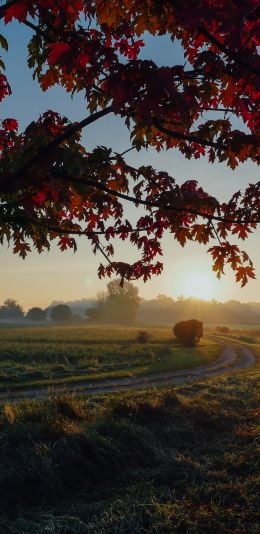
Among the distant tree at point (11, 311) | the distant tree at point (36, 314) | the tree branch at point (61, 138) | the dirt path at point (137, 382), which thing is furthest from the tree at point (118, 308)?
the tree branch at point (61, 138)

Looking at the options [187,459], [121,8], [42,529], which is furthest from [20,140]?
[187,459]

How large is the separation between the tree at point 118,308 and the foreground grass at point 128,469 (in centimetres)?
9421

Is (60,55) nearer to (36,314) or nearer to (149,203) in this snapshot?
(149,203)

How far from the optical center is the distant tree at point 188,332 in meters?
41.8

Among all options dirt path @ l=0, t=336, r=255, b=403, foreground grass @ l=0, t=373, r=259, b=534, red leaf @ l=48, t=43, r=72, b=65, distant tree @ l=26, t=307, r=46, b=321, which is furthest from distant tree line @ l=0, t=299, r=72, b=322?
red leaf @ l=48, t=43, r=72, b=65

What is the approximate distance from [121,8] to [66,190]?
80.9 inches

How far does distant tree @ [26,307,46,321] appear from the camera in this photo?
115m

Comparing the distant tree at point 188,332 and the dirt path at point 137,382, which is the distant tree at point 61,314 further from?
the dirt path at point 137,382

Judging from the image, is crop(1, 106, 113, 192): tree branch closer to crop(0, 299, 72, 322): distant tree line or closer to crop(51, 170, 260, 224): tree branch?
Result: crop(51, 170, 260, 224): tree branch

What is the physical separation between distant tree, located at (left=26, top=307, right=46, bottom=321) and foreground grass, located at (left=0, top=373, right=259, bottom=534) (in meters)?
106

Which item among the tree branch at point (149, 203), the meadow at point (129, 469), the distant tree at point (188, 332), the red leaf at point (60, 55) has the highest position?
the red leaf at point (60, 55)

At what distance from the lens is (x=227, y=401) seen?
13.1m

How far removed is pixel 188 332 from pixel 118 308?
66.2m

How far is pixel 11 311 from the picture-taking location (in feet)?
431
